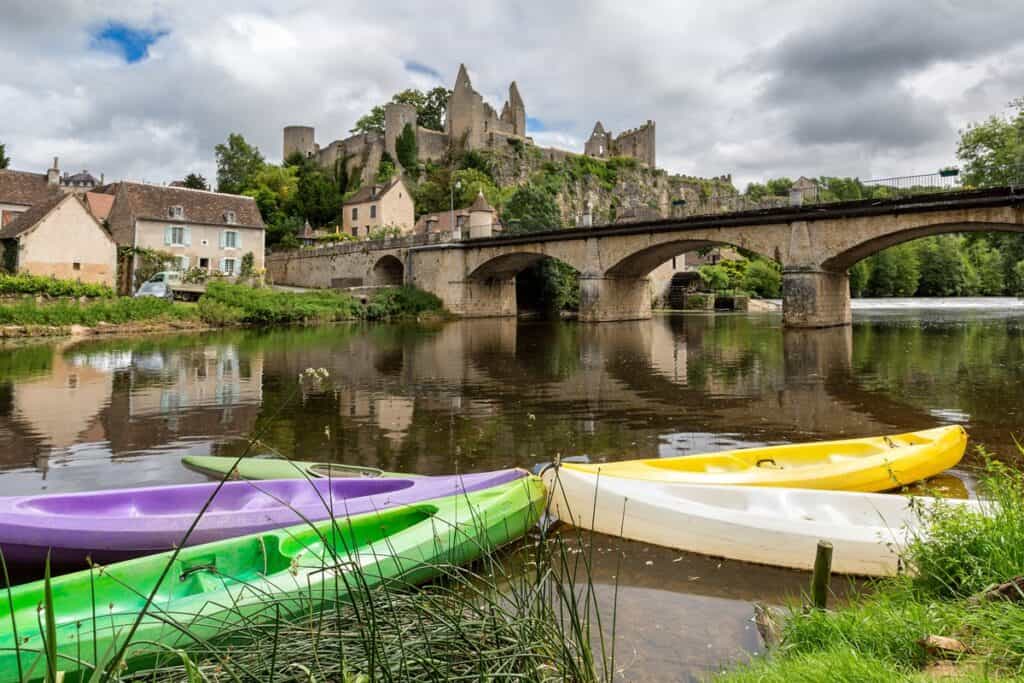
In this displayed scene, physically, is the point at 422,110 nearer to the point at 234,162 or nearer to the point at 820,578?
the point at 234,162

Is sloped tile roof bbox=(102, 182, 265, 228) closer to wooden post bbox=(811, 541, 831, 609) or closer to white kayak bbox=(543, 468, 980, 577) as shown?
white kayak bbox=(543, 468, 980, 577)

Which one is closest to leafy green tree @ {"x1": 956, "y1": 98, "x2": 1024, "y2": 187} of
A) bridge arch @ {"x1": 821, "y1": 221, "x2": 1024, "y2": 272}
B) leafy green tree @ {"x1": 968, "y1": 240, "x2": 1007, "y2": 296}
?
bridge arch @ {"x1": 821, "y1": 221, "x2": 1024, "y2": 272}

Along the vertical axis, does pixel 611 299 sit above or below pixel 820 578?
above

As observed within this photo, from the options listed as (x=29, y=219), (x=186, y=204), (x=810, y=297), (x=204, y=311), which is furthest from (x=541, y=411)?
(x=186, y=204)

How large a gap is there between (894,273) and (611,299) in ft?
138

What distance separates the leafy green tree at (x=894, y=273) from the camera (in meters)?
62.1

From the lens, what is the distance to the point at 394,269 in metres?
43.5

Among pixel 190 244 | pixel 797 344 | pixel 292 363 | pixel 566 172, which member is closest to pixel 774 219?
pixel 797 344

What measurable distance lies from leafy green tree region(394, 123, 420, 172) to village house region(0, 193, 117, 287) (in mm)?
30115

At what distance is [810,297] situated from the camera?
24.5 m

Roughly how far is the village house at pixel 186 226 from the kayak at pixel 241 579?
114 feet

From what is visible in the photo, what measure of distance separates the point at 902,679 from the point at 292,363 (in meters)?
15.0

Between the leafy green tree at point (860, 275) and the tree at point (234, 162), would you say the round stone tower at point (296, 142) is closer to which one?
the tree at point (234, 162)

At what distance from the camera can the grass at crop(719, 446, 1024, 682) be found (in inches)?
103
